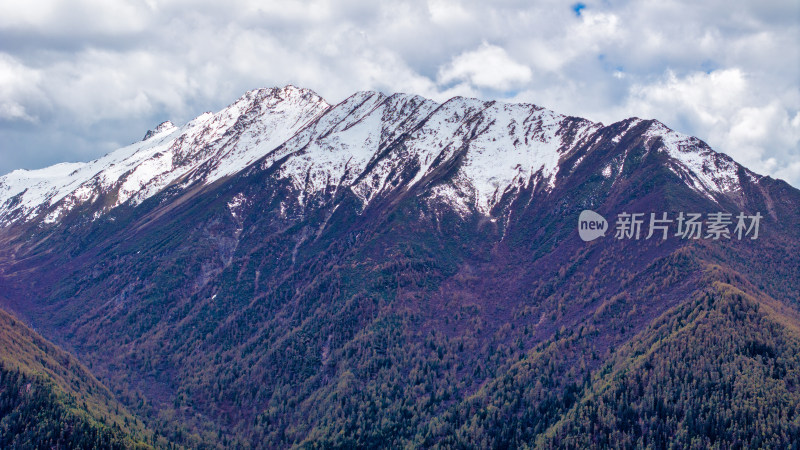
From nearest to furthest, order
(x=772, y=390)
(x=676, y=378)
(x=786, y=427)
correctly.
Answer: (x=786, y=427), (x=772, y=390), (x=676, y=378)

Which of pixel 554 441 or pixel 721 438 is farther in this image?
pixel 554 441

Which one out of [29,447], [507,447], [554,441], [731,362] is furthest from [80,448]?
[731,362]

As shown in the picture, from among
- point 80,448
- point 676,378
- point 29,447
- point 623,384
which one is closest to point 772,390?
point 676,378

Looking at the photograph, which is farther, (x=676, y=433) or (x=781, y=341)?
(x=781, y=341)

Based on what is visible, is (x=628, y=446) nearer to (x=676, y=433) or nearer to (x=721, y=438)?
(x=676, y=433)

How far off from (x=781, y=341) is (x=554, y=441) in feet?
264

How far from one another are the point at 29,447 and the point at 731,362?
23068cm

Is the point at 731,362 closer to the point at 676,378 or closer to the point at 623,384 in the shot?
the point at 676,378

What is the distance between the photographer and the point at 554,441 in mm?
187875

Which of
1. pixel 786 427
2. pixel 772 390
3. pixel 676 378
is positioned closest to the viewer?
pixel 786 427

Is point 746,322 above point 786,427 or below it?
above

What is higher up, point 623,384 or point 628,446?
point 623,384

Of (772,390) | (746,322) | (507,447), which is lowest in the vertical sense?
(507,447)

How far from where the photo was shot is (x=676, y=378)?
187500mm
